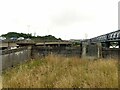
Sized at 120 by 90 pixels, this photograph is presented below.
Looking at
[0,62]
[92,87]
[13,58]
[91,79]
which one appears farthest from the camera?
[13,58]

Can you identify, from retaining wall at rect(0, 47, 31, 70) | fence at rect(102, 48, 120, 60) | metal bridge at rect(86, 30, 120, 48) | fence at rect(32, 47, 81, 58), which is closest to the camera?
retaining wall at rect(0, 47, 31, 70)

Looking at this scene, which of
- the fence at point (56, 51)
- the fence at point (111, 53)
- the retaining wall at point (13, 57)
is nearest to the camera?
the retaining wall at point (13, 57)

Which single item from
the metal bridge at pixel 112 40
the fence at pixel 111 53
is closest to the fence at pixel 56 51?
the fence at pixel 111 53

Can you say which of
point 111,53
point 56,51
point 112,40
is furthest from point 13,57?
point 112,40

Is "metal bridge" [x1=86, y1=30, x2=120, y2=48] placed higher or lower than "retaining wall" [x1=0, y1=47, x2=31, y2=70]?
higher

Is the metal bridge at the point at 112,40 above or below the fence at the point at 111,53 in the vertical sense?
above

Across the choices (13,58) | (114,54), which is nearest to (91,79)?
(13,58)

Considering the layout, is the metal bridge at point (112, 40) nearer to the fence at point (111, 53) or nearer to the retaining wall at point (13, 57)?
the fence at point (111, 53)

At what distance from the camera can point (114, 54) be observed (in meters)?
21.2

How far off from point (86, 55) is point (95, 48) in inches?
41.5

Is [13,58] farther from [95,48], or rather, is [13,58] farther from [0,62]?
[95,48]

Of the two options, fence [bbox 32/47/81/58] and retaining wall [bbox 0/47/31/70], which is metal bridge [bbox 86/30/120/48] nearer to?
fence [bbox 32/47/81/58]

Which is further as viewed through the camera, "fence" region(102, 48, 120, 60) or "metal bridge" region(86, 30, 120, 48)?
"metal bridge" region(86, 30, 120, 48)

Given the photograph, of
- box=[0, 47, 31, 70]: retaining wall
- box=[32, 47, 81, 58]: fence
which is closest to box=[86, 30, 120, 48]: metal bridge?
box=[32, 47, 81, 58]: fence
